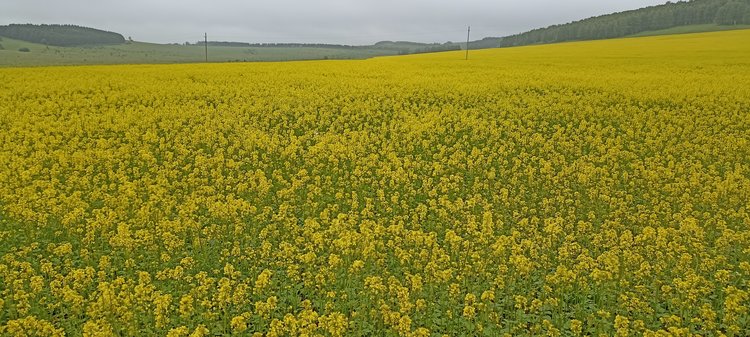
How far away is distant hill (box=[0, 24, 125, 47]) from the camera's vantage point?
5910 inches

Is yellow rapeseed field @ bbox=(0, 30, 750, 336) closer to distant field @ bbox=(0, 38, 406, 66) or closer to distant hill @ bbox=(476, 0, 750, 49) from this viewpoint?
distant field @ bbox=(0, 38, 406, 66)

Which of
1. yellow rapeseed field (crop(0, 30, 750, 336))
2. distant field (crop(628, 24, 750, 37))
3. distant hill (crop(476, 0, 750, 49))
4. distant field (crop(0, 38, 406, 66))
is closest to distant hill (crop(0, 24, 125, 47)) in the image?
distant field (crop(0, 38, 406, 66))

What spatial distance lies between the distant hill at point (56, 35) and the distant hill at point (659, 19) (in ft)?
446

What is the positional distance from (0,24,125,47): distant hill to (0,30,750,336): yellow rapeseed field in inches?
6060

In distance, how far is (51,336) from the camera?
235 inches

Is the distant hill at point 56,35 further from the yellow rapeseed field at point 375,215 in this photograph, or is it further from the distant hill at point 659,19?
the yellow rapeseed field at point 375,215

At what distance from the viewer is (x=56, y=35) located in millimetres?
154750

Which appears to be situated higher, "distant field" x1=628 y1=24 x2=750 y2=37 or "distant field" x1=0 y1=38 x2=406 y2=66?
"distant field" x1=628 y1=24 x2=750 y2=37

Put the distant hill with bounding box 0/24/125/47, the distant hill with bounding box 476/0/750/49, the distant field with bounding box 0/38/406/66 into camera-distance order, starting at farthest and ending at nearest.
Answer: the distant hill with bounding box 0/24/125/47 → the distant hill with bounding box 476/0/750/49 → the distant field with bounding box 0/38/406/66

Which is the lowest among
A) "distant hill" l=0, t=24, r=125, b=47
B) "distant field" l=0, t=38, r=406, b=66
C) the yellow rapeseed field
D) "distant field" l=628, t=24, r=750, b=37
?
the yellow rapeseed field

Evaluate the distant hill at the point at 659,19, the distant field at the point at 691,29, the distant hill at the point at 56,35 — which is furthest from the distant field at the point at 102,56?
the distant field at the point at 691,29

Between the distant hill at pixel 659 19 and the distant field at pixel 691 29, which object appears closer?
the distant field at pixel 691 29

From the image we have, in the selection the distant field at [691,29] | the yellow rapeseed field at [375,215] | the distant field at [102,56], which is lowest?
the yellow rapeseed field at [375,215]

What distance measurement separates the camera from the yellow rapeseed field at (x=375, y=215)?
6598mm
